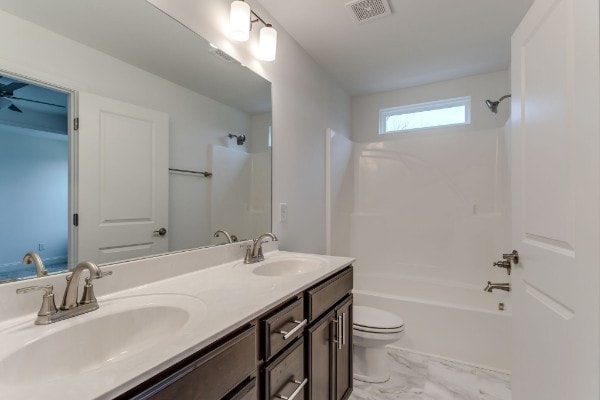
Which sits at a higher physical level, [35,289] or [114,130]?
[114,130]

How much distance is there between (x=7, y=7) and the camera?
2.63 ft

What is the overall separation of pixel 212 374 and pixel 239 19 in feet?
4.96

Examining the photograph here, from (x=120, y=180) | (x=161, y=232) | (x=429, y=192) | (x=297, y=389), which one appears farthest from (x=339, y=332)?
(x=429, y=192)

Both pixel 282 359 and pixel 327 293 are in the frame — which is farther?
pixel 327 293

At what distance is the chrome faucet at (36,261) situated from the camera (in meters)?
0.83

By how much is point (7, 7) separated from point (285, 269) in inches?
57.2

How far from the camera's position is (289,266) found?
1653 mm

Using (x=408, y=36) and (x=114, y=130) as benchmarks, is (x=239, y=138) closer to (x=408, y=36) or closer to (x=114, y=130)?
(x=114, y=130)

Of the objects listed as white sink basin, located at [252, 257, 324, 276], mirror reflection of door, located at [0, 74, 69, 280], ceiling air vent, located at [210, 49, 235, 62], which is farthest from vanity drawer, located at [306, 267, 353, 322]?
ceiling air vent, located at [210, 49, 235, 62]

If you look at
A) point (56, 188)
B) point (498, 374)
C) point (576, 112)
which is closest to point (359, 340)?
point (498, 374)

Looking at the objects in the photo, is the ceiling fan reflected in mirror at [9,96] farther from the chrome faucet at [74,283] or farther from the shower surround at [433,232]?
the shower surround at [433,232]

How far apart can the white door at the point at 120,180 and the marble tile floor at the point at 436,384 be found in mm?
1586

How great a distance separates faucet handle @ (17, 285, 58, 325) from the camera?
2.45ft

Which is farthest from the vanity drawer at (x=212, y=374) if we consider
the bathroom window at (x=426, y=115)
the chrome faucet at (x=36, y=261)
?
the bathroom window at (x=426, y=115)
